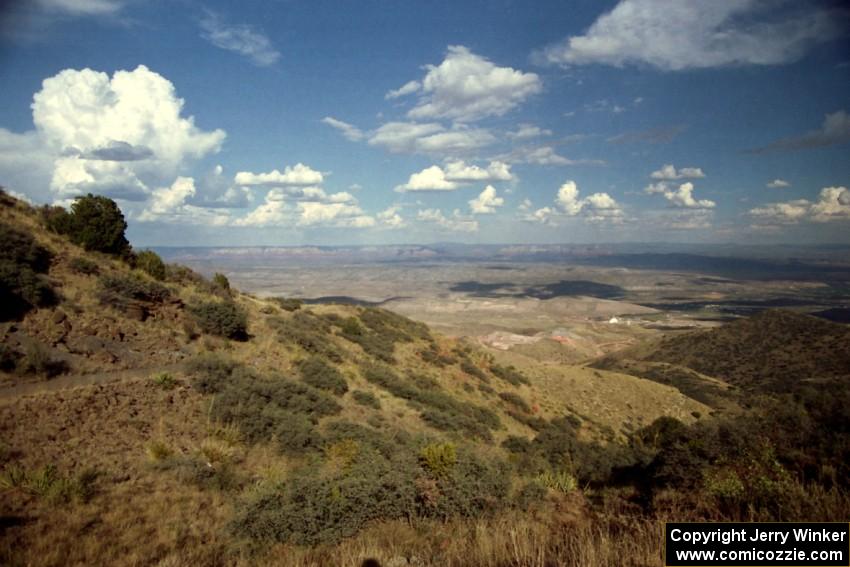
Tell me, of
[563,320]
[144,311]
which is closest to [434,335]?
[144,311]

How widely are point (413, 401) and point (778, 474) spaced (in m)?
15.2

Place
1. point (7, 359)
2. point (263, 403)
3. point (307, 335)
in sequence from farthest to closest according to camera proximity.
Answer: point (307, 335), point (263, 403), point (7, 359)

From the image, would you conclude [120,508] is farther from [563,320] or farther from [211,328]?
[563,320]

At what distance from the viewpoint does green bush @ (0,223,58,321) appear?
1352 centimetres

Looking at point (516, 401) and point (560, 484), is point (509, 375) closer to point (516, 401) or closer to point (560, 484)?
point (516, 401)

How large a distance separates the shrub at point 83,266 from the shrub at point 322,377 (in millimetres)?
10181

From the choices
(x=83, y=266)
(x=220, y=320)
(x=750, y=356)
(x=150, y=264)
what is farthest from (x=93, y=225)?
(x=750, y=356)

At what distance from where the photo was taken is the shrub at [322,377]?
17234mm

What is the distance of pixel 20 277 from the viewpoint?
46.1 feet

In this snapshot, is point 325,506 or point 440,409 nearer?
point 325,506

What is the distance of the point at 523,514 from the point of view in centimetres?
690

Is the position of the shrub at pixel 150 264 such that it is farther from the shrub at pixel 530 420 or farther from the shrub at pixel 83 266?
the shrub at pixel 530 420

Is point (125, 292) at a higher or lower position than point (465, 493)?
higher

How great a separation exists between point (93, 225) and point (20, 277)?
816cm
